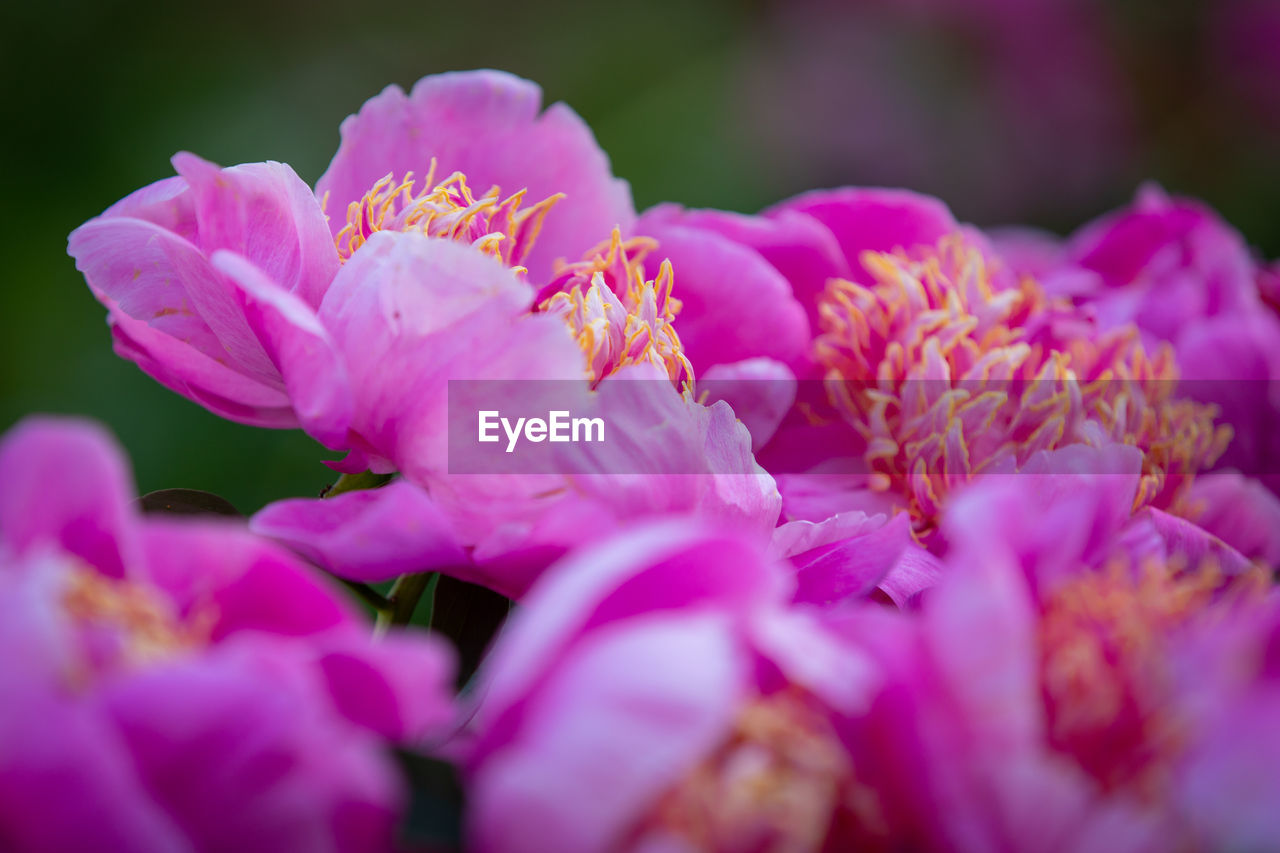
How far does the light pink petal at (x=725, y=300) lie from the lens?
0.35 meters

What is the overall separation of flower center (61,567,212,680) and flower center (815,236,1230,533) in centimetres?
20

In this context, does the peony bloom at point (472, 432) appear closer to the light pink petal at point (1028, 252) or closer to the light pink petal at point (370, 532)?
the light pink petal at point (370, 532)

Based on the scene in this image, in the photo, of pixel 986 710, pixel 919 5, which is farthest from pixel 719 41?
pixel 986 710

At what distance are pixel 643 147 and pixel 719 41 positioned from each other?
9.9 inches

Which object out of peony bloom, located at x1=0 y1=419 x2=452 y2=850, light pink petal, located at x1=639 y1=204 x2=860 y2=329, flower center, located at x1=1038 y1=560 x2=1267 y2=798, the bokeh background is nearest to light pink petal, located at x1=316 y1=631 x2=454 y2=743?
peony bloom, located at x1=0 y1=419 x2=452 y2=850

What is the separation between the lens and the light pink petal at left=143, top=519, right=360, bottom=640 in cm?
20

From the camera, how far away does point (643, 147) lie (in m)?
1.14

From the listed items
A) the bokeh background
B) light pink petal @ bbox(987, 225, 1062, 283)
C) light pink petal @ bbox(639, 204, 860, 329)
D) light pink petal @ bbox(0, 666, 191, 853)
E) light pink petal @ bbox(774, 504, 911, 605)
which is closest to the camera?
light pink petal @ bbox(0, 666, 191, 853)

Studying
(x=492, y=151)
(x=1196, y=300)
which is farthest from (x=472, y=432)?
(x=1196, y=300)

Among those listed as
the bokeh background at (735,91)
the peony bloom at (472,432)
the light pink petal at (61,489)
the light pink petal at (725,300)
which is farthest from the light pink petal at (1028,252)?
the bokeh background at (735,91)

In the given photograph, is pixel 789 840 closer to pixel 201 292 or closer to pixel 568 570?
pixel 568 570

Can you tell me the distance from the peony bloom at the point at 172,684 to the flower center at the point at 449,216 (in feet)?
0.39

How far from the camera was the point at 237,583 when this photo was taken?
0.66 feet

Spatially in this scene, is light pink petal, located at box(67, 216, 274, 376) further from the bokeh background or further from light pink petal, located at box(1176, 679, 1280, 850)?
the bokeh background
